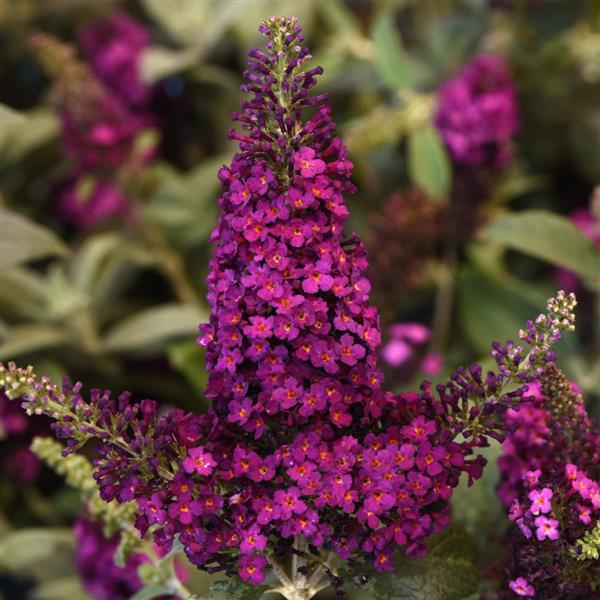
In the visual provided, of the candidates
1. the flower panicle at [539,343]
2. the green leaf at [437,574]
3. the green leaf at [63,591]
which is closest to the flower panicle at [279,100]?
the flower panicle at [539,343]

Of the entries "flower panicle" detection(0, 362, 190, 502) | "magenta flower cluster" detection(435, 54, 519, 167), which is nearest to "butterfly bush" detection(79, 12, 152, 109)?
"magenta flower cluster" detection(435, 54, 519, 167)

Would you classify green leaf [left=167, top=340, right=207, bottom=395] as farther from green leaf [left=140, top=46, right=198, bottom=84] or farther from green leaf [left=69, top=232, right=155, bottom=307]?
green leaf [left=140, top=46, right=198, bottom=84]

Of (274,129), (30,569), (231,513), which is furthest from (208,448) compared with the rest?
(30,569)

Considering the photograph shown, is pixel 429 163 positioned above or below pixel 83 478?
above

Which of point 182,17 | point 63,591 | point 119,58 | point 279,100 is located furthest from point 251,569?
point 182,17

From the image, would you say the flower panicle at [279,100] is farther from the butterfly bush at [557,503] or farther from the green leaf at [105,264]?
the green leaf at [105,264]

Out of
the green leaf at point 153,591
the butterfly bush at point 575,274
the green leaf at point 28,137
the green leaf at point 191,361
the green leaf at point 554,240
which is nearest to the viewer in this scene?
the green leaf at point 153,591

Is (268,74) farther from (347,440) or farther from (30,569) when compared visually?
(30,569)

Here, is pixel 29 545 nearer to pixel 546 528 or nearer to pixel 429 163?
pixel 546 528
